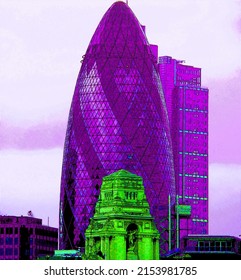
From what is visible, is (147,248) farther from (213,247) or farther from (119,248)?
(213,247)

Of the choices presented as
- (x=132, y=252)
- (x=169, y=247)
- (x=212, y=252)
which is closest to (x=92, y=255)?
(x=132, y=252)

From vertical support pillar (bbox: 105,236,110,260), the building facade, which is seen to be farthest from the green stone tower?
the building facade

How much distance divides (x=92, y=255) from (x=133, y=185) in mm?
17566

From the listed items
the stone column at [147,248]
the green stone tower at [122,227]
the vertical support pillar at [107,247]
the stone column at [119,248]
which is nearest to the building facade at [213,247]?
the green stone tower at [122,227]

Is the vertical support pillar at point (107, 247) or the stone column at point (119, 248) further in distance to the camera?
the stone column at point (119, 248)

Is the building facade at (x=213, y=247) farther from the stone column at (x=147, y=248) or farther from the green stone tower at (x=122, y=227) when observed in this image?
the stone column at (x=147, y=248)

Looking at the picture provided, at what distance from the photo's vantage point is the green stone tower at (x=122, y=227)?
406 ft

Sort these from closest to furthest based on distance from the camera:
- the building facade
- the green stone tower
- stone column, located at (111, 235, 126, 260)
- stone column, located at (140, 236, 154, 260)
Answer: stone column, located at (111, 235, 126, 260), the green stone tower, stone column, located at (140, 236, 154, 260), the building facade

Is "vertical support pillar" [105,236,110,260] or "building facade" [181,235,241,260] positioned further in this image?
"building facade" [181,235,241,260]

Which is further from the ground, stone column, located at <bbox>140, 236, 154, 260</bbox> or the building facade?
the building facade

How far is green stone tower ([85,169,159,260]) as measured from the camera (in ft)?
406

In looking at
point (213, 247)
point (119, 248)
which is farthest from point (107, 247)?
point (213, 247)

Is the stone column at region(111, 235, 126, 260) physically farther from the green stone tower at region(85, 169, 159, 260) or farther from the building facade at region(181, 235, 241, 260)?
the building facade at region(181, 235, 241, 260)
